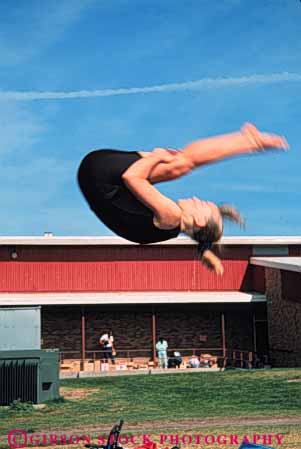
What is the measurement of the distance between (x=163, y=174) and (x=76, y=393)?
19.2 m

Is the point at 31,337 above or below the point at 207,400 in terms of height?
above

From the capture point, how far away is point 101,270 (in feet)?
111

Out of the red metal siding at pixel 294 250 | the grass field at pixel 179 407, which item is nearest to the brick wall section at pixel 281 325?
the red metal siding at pixel 294 250

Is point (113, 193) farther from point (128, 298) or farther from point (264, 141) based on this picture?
point (128, 298)

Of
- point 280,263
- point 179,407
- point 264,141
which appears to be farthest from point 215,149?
point 280,263

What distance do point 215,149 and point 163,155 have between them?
0.92 feet

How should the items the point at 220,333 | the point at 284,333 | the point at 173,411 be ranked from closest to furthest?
the point at 173,411, the point at 284,333, the point at 220,333

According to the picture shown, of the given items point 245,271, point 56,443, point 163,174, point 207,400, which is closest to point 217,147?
point 163,174

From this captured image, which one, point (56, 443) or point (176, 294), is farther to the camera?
point (176, 294)

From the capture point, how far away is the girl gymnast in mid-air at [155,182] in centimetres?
381

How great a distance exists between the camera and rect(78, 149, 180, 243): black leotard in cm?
383

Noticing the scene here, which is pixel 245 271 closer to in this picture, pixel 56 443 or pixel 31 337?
pixel 31 337

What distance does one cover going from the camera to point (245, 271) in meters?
35.0

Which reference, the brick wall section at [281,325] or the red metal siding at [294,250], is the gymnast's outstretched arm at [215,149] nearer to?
the brick wall section at [281,325]
